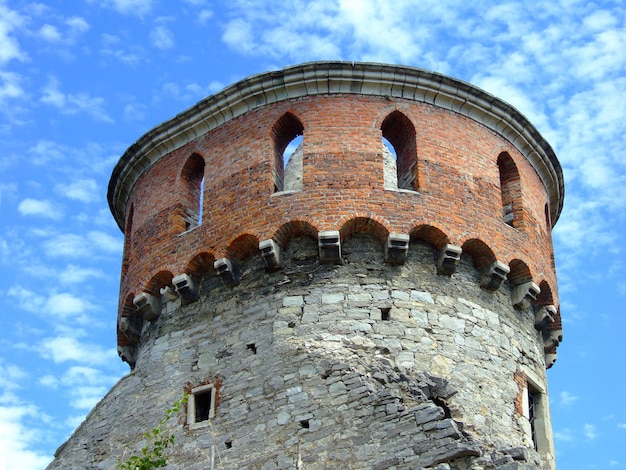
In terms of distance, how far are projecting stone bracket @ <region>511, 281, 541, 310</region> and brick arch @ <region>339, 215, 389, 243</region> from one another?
7.75 ft

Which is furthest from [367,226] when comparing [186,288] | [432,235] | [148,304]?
[148,304]

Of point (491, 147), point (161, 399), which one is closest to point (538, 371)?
point (491, 147)

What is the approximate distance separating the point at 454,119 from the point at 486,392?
485 cm

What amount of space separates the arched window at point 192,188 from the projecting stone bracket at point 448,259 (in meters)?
4.24

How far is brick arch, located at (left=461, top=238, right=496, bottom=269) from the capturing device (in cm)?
1692

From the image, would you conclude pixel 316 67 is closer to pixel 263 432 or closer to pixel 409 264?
pixel 409 264

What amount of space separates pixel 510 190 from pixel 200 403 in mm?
6289

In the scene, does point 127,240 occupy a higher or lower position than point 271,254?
higher

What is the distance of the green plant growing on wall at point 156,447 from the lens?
49.0ft

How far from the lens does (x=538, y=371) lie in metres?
17.1

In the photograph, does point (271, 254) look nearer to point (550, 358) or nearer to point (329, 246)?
point (329, 246)

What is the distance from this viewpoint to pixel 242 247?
16.9 metres

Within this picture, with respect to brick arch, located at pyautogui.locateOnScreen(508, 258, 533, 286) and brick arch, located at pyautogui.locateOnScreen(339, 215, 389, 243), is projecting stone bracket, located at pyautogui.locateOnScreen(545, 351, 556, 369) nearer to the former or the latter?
brick arch, located at pyautogui.locateOnScreen(508, 258, 533, 286)

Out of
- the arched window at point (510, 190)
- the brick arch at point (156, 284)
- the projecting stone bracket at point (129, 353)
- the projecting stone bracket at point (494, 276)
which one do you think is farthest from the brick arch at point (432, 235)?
the projecting stone bracket at point (129, 353)
